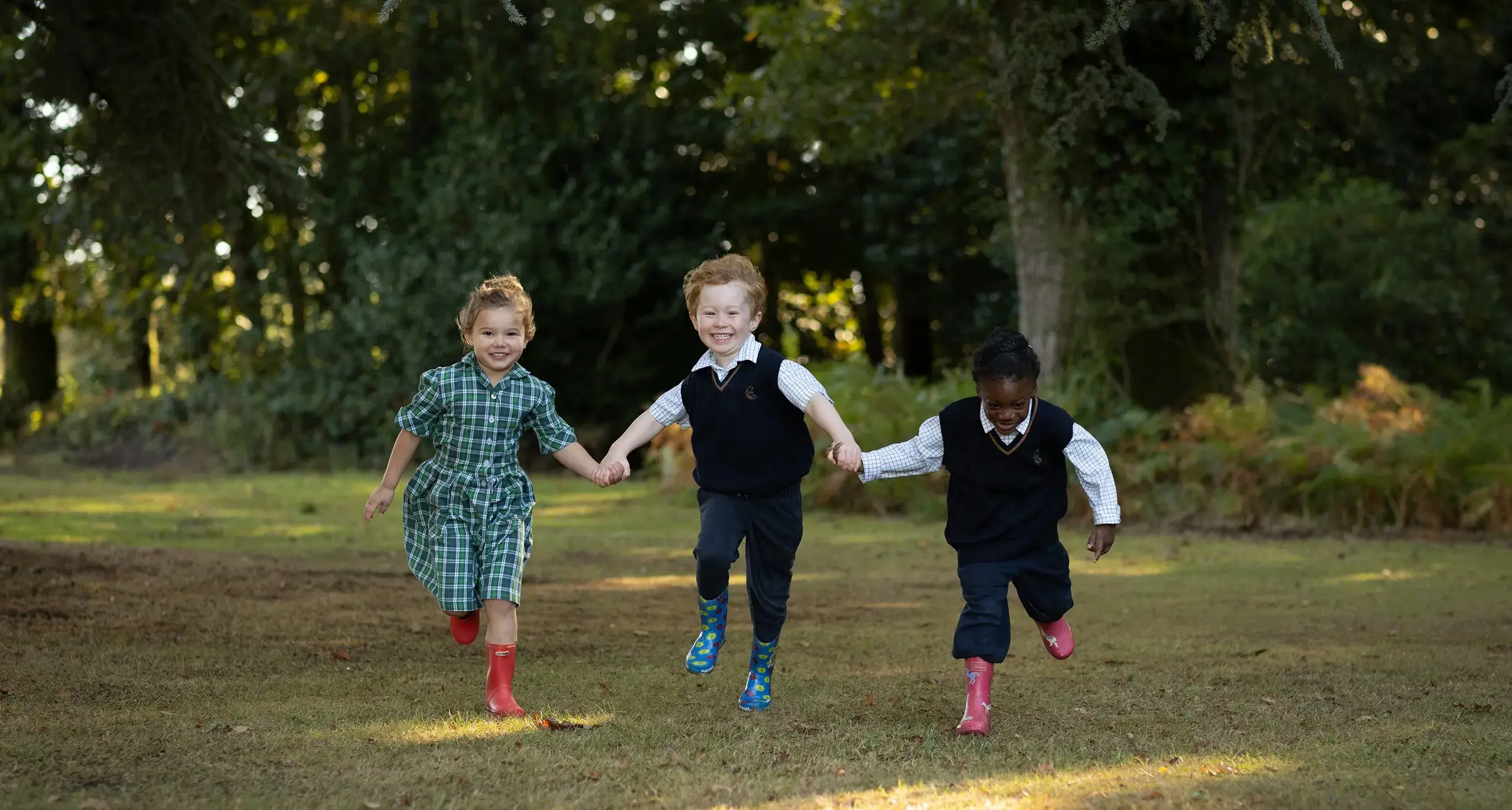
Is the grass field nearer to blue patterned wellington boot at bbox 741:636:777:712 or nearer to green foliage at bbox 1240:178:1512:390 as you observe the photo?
blue patterned wellington boot at bbox 741:636:777:712

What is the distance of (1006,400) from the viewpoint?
A: 5.74m

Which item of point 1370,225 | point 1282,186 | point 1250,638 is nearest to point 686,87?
point 1370,225

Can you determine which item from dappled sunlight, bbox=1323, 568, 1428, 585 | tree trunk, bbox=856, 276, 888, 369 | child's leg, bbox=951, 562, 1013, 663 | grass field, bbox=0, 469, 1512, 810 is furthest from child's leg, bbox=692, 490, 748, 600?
tree trunk, bbox=856, 276, 888, 369

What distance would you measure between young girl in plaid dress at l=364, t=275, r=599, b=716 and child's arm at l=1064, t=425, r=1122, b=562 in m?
1.87

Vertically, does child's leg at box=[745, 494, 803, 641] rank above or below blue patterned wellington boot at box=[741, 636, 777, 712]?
above

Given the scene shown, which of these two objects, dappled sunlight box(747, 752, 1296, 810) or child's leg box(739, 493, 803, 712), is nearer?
dappled sunlight box(747, 752, 1296, 810)

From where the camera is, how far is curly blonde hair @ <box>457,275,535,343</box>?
618cm

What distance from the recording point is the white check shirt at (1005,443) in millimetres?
5895

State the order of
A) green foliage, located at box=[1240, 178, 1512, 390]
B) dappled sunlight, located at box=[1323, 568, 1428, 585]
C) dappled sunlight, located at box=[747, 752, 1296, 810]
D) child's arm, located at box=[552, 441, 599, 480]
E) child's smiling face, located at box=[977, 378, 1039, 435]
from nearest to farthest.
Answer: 1. dappled sunlight, located at box=[747, 752, 1296, 810]
2. child's smiling face, located at box=[977, 378, 1039, 435]
3. child's arm, located at box=[552, 441, 599, 480]
4. dappled sunlight, located at box=[1323, 568, 1428, 585]
5. green foliage, located at box=[1240, 178, 1512, 390]

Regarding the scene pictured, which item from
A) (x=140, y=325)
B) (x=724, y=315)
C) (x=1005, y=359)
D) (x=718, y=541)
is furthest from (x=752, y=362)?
(x=140, y=325)

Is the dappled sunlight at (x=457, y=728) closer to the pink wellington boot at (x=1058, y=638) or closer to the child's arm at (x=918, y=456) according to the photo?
the child's arm at (x=918, y=456)

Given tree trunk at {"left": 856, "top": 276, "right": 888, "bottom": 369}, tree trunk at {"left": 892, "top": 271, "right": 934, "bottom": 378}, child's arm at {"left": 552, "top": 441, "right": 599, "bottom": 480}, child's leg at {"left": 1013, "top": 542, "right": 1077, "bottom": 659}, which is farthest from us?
tree trunk at {"left": 856, "top": 276, "right": 888, "bottom": 369}

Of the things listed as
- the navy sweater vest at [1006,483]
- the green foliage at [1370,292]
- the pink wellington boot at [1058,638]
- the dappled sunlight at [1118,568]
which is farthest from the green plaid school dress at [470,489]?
the green foliage at [1370,292]

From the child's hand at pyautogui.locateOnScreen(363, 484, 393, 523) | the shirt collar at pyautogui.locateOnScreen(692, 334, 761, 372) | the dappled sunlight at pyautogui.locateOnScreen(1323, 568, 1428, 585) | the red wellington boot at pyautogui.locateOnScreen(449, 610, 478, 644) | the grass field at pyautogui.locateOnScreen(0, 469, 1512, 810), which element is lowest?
the dappled sunlight at pyautogui.locateOnScreen(1323, 568, 1428, 585)
